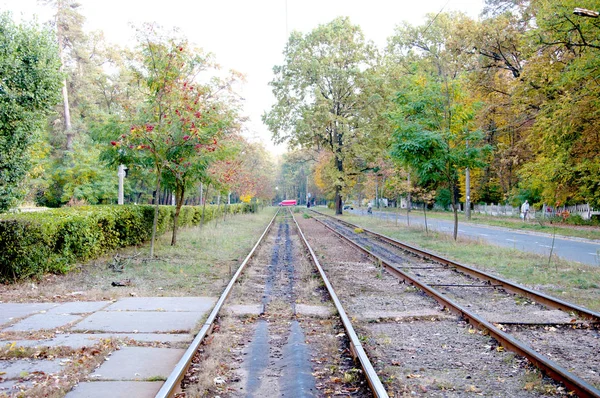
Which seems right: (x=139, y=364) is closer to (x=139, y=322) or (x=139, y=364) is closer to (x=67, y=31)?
(x=139, y=322)

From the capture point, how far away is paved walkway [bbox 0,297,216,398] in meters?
4.59

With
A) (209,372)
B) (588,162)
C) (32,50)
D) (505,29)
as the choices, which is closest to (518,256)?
(588,162)

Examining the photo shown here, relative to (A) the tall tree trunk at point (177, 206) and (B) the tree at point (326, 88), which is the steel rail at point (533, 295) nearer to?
(A) the tall tree trunk at point (177, 206)

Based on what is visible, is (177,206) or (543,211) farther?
(543,211)

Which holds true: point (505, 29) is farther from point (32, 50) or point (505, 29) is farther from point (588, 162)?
point (32, 50)

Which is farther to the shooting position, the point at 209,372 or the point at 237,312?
the point at 237,312

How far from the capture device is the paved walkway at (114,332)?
459cm

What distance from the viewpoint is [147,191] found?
52375 millimetres

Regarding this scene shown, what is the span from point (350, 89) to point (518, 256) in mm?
31229

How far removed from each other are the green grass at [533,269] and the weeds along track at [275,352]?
469 cm

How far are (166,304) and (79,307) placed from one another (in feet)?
4.54

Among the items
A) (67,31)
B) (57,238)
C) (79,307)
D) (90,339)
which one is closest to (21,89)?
(57,238)

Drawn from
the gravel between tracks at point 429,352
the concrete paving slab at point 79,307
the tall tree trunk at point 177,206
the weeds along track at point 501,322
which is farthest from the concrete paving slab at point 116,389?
the tall tree trunk at point 177,206

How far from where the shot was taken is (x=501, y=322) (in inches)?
279
